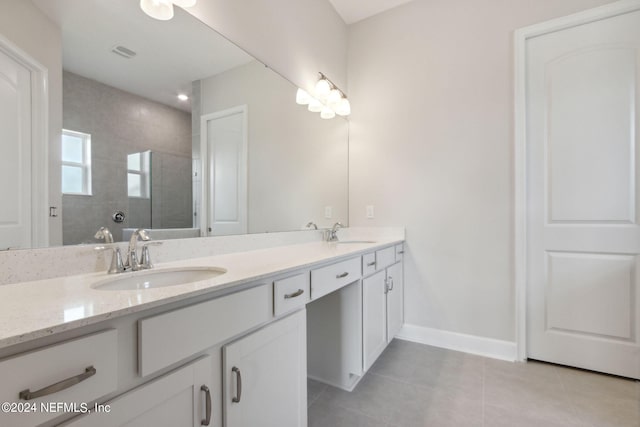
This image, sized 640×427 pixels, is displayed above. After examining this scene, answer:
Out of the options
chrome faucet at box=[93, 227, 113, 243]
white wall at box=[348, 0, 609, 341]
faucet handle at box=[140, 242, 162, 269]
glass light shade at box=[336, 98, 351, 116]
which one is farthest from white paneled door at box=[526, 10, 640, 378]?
chrome faucet at box=[93, 227, 113, 243]

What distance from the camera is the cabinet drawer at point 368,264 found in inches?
67.2

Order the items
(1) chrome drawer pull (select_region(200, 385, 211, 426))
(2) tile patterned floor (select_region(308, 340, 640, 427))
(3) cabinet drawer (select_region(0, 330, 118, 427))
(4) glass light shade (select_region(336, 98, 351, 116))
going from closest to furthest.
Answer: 1. (3) cabinet drawer (select_region(0, 330, 118, 427))
2. (1) chrome drawer pull (select_region(200, 385, 211, 426))
3. (2) tile patterned floor (select_region(308, 340, 640, 427))
4. (4) glass light shade (select_region(336, 98, 351, 116))

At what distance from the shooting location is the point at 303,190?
215 centimetres

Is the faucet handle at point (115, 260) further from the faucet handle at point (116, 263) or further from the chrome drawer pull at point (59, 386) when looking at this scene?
the chrome drawer pull at point (59, 386)

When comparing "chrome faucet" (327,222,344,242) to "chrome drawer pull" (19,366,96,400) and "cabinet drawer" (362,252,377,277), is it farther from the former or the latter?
"chrome drawer pull" (19,366,96,400)

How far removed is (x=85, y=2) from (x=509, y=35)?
2411 mm

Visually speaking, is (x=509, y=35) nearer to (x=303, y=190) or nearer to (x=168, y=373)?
(x=303, y=190)

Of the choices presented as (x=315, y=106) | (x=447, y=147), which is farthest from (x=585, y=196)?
(x=315, y=106)

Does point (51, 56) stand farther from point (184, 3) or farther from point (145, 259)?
point (145, 259)

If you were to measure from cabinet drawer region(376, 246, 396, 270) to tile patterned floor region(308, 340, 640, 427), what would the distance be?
25.9 inches

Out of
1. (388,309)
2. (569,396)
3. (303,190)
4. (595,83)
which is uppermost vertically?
(595,83)

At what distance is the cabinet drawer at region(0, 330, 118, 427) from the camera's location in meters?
0.48

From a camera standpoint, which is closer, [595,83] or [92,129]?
[92,129]

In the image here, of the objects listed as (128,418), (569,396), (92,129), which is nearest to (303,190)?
(92,129)
